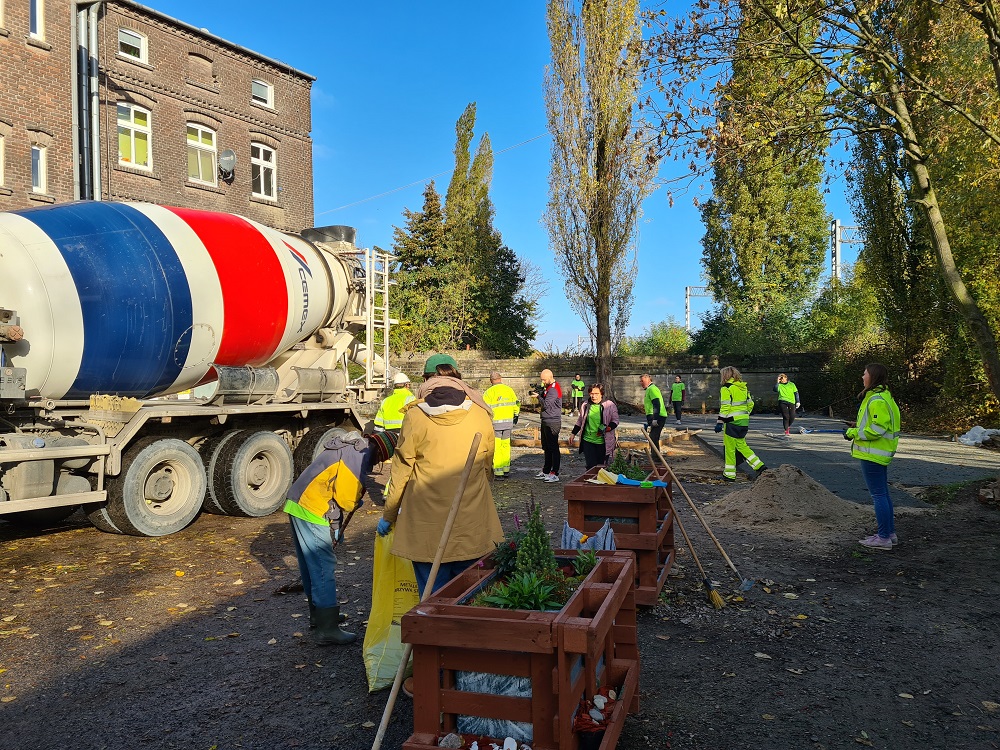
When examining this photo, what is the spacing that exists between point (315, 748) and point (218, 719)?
0.66m

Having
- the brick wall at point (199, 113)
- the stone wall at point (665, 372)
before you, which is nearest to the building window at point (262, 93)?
the brick wall at point (199, 113)

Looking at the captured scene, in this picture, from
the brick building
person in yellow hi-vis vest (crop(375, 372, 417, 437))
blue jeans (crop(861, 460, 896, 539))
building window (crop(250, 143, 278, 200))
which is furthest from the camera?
building window (crop(250, 143, 278, 200))

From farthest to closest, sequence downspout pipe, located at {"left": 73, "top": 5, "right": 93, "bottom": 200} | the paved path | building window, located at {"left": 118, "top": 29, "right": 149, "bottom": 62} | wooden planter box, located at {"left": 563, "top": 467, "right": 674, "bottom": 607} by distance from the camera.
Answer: building window, located at {"left": 118, "top": 29, "right": 149, "bottom": 62} → downspout pipe, located at {"left": 73, "top": 5, "right": 93, "bottom": 200} → the paved path → wooden planter box, located at {"left": 563, "top": 467, "right": 674, "bottom": 607}

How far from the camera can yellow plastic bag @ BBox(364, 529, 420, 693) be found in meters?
4.09

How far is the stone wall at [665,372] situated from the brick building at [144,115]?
31.5 ft

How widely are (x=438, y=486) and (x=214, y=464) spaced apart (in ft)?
17.9

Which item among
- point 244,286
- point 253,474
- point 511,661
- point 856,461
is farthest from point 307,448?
point 856,461

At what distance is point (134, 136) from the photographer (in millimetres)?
17703

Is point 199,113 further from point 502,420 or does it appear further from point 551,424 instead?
point 551,424

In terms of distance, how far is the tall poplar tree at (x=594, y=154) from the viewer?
22.7 meters

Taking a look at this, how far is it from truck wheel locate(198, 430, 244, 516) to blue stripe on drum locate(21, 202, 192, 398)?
849 mm

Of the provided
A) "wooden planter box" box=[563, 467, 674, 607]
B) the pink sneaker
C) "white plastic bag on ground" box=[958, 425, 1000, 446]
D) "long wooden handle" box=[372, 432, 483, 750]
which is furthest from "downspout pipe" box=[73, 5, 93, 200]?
"white plastic bag on ground" box=[958, 425, 1000, 446]

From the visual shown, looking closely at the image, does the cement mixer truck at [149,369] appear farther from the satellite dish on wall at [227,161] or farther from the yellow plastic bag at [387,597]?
the satellite dish on wall at [227,161]

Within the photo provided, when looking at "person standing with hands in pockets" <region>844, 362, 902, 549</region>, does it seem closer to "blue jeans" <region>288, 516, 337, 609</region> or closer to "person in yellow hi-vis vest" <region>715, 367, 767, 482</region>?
"person in yellow hi-vis vest" <region>715, 367, 767, 482</region>
